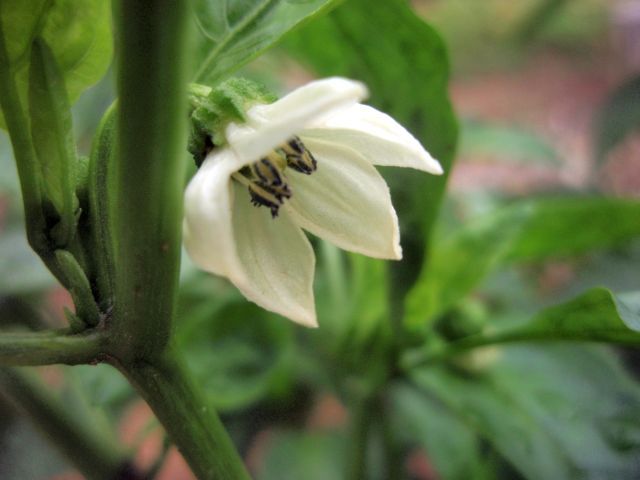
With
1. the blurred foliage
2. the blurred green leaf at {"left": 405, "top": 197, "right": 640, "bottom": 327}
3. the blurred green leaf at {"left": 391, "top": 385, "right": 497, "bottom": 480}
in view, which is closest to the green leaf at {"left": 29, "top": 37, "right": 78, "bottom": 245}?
the blurred green leaf at {"left": 405, "top": 197, "right": 640, "bottom": 327}

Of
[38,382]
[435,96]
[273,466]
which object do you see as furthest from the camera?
[273,466]

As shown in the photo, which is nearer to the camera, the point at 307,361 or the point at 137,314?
the point at 137,314

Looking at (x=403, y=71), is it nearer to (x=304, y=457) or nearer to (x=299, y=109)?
(x=299, y=109)

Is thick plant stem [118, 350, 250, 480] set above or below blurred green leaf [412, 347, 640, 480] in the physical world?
above

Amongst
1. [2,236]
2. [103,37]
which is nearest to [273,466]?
[2,236]

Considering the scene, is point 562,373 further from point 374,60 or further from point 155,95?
point 155,95

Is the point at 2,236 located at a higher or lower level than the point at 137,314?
lower

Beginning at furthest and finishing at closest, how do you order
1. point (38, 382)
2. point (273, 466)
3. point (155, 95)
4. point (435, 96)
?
point (273, 466)
point (38, 382)
point (435, 96)
point (155, 95)

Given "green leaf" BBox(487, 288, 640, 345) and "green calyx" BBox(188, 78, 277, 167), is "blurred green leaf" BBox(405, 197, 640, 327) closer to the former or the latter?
"green leaf" BBox(487, 288, 640, 345)
